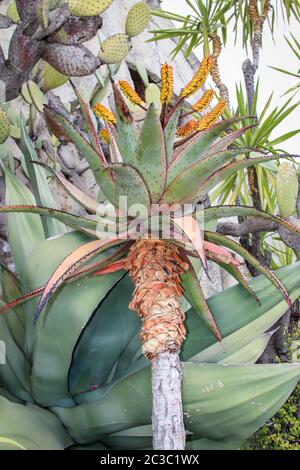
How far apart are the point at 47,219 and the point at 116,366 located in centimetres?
34

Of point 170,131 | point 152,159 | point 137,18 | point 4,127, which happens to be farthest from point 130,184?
point 137,18

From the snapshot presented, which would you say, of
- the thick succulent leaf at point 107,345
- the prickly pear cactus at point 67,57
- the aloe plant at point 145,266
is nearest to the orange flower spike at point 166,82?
the aloe plant at point 145,266

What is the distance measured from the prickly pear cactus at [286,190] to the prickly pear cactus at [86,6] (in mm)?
719

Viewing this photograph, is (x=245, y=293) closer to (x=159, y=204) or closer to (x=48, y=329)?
(x=159, y=204)

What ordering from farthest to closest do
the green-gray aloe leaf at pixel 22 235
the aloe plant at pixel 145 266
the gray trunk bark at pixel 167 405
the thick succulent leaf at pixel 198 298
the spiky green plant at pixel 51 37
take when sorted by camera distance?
the spiky green plant at pixel 51 37 < the green-gray aloe leaf at pixel 22 235 < the thick succulent leaf at pixel 198 298 < the aloe plant at pixel 145 266 < the gray trunk bark at pixel 167 405

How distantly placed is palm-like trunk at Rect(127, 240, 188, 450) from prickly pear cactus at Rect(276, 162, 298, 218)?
2.54ft

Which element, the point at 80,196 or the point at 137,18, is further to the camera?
the point at 137,18

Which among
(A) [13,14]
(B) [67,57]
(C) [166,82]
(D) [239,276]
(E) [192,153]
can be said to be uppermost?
(A) [13,14]

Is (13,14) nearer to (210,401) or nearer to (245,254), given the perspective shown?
(245,254)

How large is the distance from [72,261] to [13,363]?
0.31 m

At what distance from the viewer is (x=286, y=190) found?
5.64 feet

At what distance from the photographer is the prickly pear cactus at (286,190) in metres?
1.69

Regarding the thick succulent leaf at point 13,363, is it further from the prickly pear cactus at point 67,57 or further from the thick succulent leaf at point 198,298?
the prickly pear cactus at point 67,57
